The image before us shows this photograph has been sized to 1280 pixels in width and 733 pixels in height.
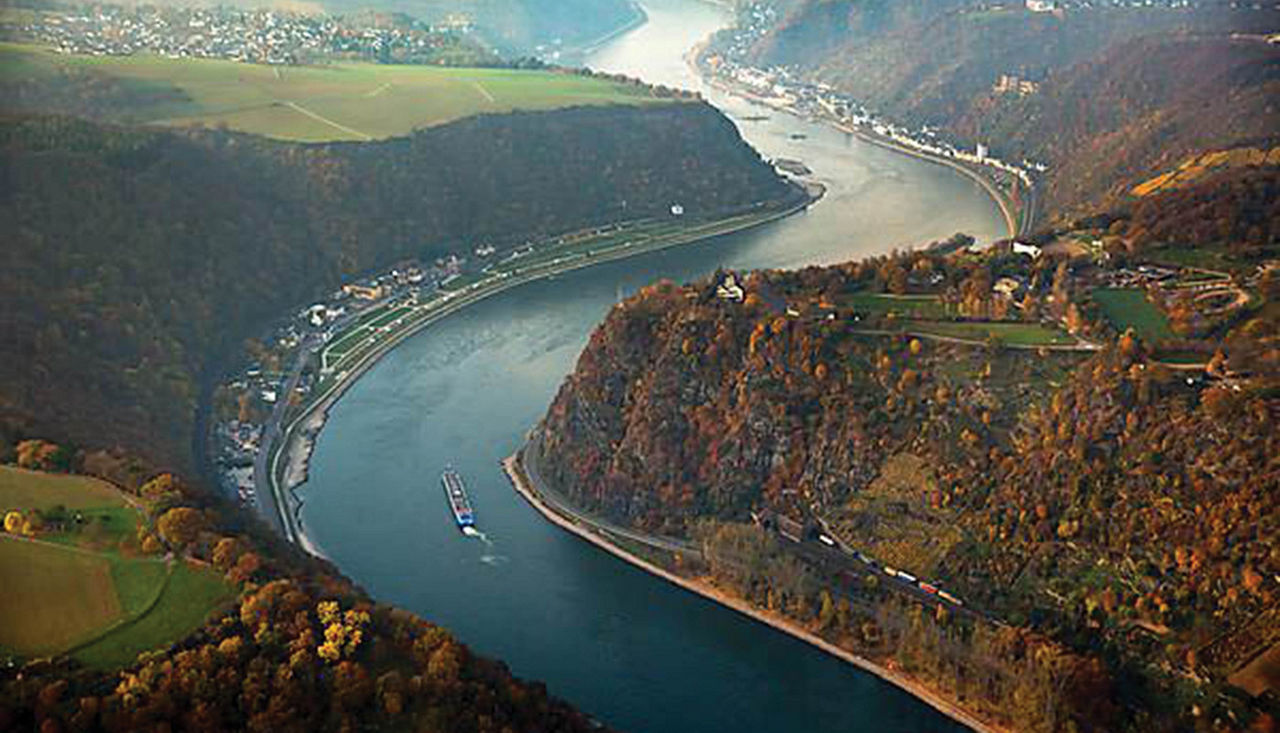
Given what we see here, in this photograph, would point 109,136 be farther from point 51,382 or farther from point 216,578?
point 216,578

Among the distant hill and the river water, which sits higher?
the distant hill

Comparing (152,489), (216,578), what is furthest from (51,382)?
(216,578)

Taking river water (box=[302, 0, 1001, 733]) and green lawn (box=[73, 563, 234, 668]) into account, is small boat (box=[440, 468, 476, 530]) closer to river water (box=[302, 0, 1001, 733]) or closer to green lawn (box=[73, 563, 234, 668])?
river water (box=[302, 0, 1001, 733])

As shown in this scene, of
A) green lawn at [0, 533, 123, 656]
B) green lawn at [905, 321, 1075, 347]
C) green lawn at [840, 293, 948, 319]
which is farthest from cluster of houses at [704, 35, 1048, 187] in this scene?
green lawn at [0, 533, 123, 656]

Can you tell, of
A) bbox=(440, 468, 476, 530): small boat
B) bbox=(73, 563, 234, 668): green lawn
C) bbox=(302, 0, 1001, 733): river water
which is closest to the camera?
bbox=(73, 563, 234, 668): green lawn

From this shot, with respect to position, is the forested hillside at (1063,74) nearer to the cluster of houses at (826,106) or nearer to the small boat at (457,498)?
the cluster of houses at (826,106)

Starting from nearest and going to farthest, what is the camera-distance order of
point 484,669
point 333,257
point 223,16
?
1. point 484,669
2. point 333,257
3. point 223,16
